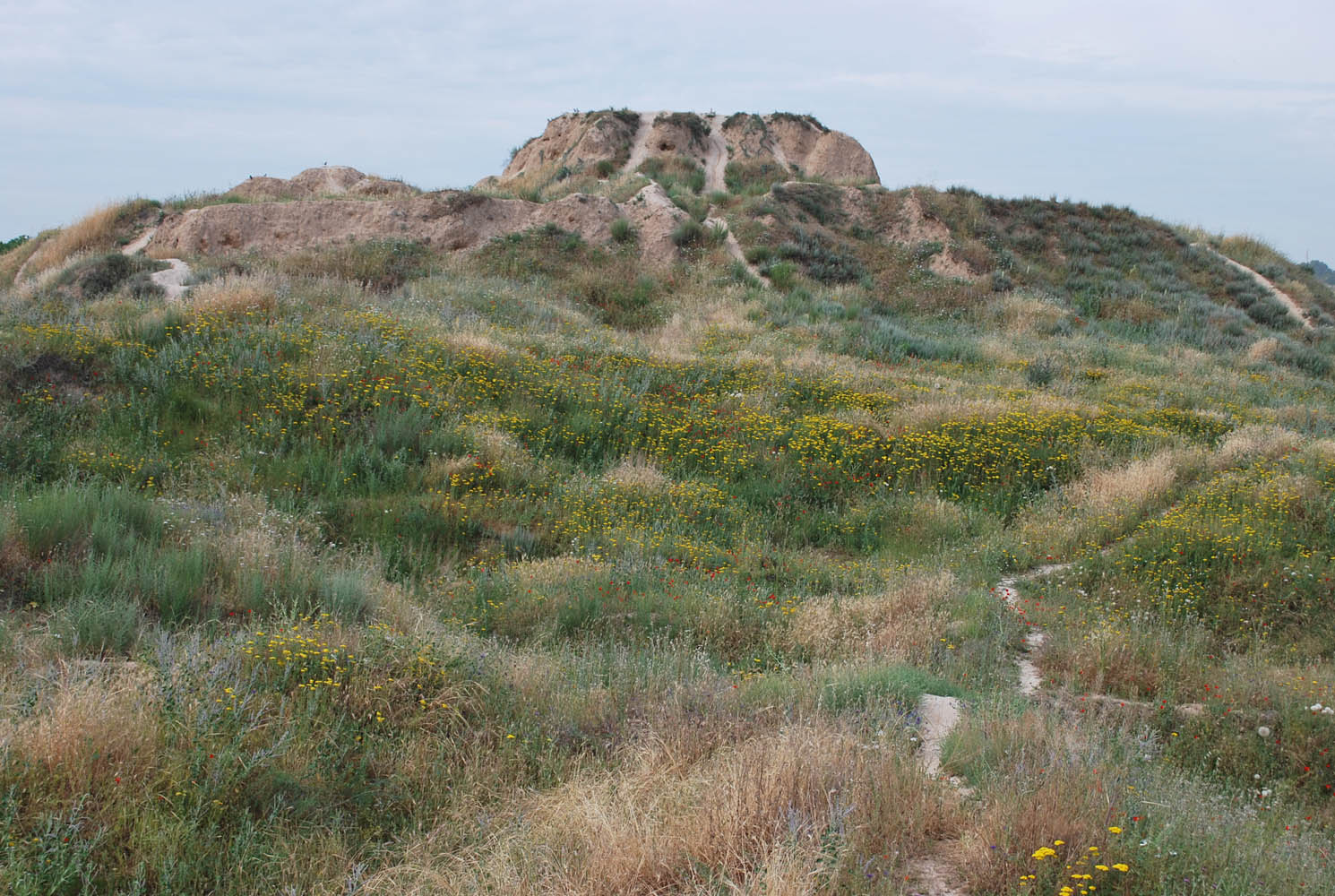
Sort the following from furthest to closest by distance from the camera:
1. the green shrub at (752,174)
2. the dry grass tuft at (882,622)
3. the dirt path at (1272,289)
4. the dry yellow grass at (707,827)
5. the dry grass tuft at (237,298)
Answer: the green shrub at (752,174), the dirt path at (1272,289), the dry grass tuft at (237,298), the dry grass tuft at (882,622), the dry yellow grass at (707,827)

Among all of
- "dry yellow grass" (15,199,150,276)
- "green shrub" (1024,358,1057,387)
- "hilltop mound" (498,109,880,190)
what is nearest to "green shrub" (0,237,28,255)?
"dry yellow grass" (15,199,150,276)

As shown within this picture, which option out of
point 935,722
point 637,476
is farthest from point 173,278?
point 935,722

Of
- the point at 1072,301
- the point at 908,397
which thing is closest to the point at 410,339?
→ the point at 908,397

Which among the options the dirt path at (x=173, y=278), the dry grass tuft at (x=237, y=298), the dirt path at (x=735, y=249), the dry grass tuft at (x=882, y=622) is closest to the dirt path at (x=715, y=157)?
the dirt path at (x=735, y=249)

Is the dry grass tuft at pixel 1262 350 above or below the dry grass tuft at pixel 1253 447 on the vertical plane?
above

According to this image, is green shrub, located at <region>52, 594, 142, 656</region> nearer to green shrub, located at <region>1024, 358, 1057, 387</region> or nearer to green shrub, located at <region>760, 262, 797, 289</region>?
green shrub, located at <region>1024, 358, 1057, 387</region>

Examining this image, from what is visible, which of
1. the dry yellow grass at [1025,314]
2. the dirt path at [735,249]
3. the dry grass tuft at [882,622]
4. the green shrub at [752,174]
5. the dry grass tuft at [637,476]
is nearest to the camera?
the dry grass tuft at [882,622]

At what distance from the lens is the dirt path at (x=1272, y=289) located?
2479cm

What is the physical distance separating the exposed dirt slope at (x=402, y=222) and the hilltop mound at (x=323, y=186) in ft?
3.85

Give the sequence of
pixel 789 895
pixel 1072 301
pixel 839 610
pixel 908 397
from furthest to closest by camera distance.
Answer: pixel 1072 301
pixel 908 397
pixel 839 610
pixel 789 895

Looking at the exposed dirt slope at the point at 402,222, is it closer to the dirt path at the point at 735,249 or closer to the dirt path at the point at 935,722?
the dirt path at the point at 735,249

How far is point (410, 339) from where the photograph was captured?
12.0m

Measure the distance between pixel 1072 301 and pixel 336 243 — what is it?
63.2ft

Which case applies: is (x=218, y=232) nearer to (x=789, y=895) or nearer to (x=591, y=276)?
(x=591, y=276)
